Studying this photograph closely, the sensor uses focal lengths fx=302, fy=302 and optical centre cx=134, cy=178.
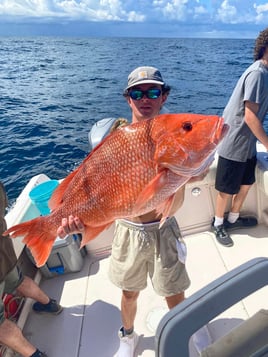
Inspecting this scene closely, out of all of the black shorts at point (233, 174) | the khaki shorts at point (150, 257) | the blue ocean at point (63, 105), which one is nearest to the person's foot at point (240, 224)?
the black shorts at point (233, 174)

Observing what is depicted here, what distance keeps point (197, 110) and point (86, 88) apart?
758 cm

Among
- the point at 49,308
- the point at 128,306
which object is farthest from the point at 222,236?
the point at 49,308

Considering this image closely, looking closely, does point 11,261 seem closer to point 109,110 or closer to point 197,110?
point 109,110

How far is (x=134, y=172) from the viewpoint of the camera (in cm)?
136

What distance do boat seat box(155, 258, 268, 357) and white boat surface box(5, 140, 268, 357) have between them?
1.15m

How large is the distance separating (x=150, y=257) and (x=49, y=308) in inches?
53.4

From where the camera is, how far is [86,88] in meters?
18.3

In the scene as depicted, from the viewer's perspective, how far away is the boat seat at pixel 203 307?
101 centimetres

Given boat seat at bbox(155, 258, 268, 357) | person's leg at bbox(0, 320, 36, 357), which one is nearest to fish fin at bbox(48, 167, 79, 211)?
boat seat at bbox(155, 258, 268, 357)

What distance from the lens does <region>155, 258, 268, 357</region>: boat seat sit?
101 centimetres

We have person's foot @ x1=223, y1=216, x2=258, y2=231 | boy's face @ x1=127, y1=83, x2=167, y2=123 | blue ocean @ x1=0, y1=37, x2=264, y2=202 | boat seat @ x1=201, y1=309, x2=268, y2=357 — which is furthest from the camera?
blue ocean @ x1=0, y1=37, x2=264, y2=202

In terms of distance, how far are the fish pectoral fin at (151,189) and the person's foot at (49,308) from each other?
6.42ft

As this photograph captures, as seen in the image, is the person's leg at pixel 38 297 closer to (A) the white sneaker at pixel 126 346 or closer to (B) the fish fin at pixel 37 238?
(A) the white sneaker at pixel 126 346

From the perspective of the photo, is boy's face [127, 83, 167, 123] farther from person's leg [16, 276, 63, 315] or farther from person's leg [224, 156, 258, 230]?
person's leg [16, 276, 63, 315]
